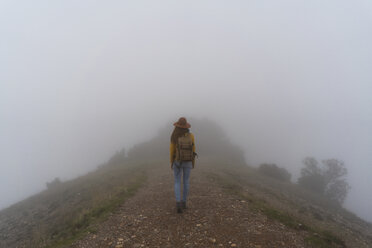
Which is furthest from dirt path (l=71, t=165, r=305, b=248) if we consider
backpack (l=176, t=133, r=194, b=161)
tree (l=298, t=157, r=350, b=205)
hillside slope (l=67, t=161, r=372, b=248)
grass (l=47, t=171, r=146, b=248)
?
tree (l=298, t=157, r=350, b=205)

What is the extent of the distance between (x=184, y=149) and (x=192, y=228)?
108 inches

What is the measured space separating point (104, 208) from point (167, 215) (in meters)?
4.09

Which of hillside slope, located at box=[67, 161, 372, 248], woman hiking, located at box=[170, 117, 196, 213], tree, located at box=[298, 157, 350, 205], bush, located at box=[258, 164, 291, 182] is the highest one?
woman hiking, located at box=[170, 117, 196, 213]

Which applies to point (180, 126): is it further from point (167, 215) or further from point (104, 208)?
point (104, 208)

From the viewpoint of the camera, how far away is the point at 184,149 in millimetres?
7379

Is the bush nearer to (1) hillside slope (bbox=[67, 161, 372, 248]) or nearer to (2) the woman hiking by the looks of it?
(1) hillside slope (bbox=[67, 161, 372, 248])

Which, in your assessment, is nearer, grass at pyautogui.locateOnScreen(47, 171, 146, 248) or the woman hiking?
the woman hiking

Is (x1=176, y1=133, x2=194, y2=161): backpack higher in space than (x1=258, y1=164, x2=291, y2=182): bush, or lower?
higher

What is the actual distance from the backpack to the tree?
4301 cm

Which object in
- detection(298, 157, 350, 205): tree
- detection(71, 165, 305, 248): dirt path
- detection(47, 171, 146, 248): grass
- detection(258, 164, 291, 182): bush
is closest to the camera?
detection(71, 165, 305, 248): dirt path

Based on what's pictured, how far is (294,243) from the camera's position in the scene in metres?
6.19

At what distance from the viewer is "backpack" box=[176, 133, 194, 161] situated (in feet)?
24.0

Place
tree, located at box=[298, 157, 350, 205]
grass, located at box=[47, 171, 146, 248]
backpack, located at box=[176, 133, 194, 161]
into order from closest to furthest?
backpack, located at box=[176, 133, 194, 161] → grass, located at box=[47, 171, 146, 248] → tree, located at box=[298, 157, 350, 205]

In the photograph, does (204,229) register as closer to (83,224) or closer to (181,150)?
(181,150)
